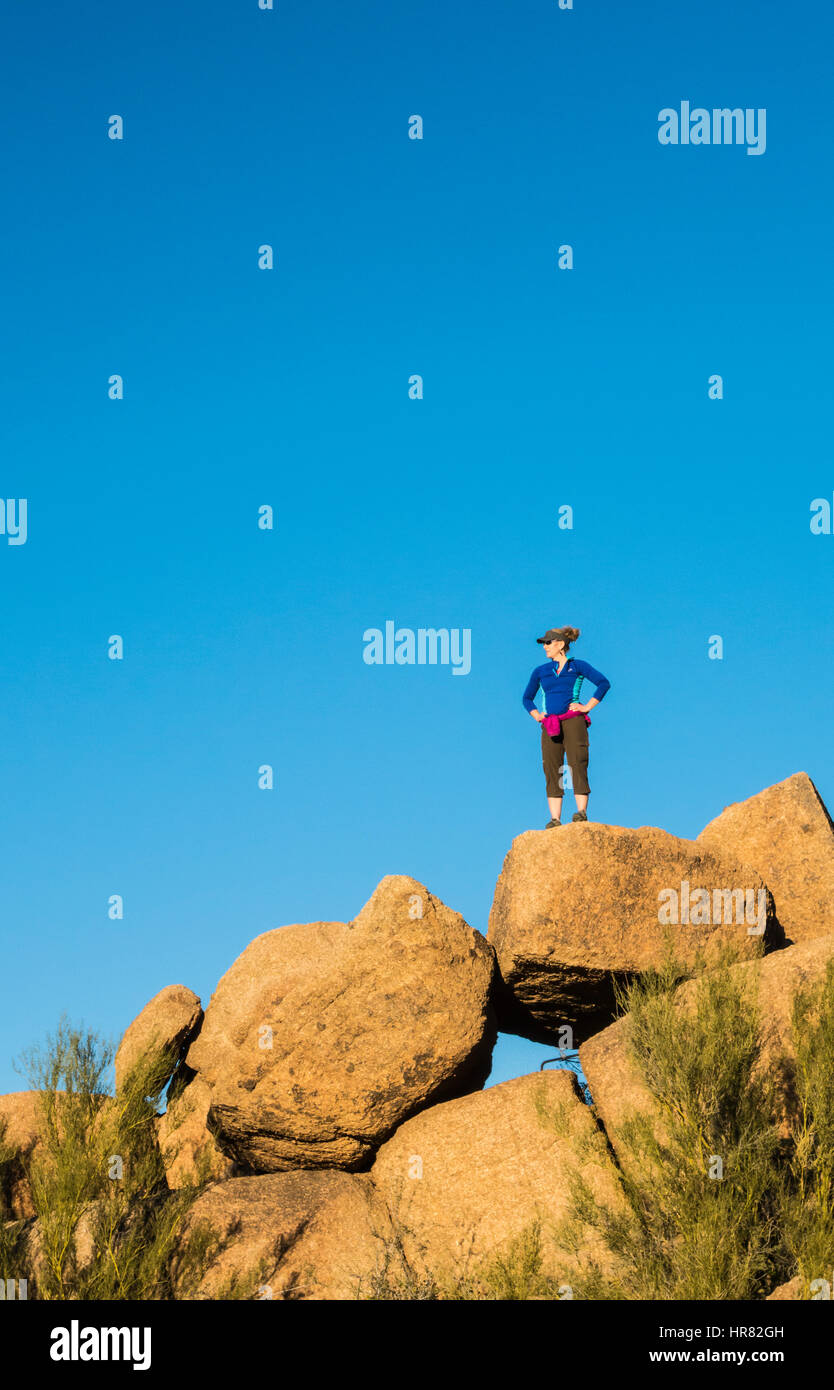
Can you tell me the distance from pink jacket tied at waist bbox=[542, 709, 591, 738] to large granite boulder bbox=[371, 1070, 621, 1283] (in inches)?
168

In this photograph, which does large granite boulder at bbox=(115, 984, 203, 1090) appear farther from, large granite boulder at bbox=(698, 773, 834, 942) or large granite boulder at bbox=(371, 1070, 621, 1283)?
large granite boulder at bbox=(698, 773, 834, 942)

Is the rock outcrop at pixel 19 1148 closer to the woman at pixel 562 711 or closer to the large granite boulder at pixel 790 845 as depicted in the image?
the woman at pixel 562 711

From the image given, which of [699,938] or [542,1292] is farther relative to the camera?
[699,938]

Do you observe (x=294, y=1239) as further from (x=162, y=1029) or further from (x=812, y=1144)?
(x=812, y=1144)

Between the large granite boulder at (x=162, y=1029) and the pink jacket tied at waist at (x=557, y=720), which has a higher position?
the pink jacket tied at waist at (x=557, y=720)

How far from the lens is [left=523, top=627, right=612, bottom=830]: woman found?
16359 mm

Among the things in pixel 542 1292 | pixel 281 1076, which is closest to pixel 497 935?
pixel 281 1076

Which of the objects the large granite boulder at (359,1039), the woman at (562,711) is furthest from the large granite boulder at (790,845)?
the large granite boulder at (359,1039)

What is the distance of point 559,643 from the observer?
1669cm

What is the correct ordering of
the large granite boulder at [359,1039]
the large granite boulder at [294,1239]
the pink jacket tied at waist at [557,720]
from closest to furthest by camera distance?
the large granite boulder at [294,1239], the large granite boulder at [359,1039], the pink jacket tied at waist at [557,720]

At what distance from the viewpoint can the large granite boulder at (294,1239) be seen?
13680 mm

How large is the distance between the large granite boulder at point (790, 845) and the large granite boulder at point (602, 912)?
97 centimetres
